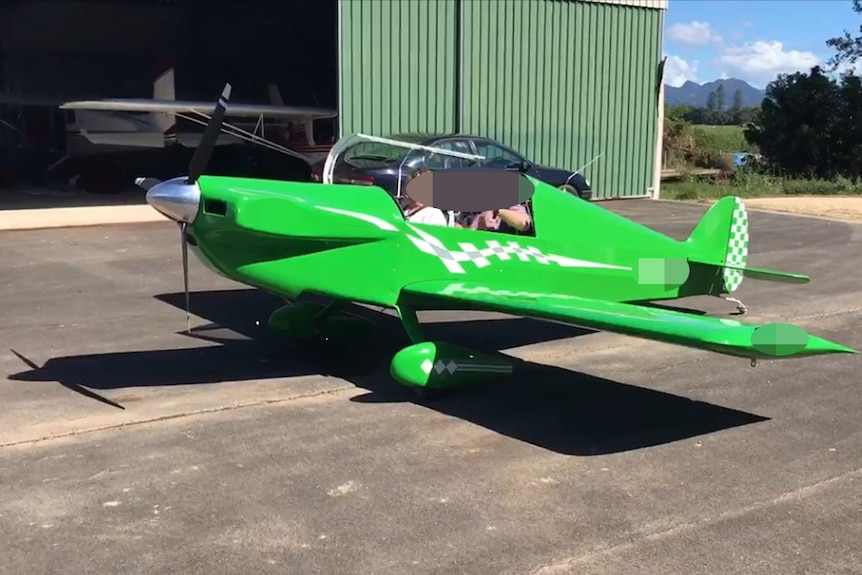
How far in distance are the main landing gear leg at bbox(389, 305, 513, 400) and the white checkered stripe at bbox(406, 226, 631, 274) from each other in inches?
21.1

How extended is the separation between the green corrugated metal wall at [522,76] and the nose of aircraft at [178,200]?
1152cm

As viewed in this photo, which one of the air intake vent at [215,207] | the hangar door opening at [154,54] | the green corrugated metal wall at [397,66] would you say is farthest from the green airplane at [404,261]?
the hangar door opening at [154,54]

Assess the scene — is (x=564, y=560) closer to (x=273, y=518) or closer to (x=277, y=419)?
(x=273, y=518)

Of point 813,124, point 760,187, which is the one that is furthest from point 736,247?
point 813,124

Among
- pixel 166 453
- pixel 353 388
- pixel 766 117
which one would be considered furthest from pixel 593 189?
pixel 166 453

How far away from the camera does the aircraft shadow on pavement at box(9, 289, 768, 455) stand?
5637mm

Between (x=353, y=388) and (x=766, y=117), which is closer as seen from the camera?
(x=353, y=388)

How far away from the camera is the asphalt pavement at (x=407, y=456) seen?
3930 millimetres

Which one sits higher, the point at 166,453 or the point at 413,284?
the point at 413,284

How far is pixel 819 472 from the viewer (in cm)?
493

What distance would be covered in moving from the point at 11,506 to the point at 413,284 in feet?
10.2

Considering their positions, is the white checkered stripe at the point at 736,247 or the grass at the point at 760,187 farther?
the grass at the point at 760,187

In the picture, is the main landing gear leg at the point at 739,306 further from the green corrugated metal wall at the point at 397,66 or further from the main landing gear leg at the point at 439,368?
the green corrugated metal wall at the point at 397,66

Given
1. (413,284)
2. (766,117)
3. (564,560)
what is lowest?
(564,560)
